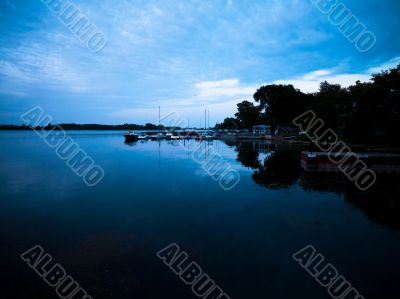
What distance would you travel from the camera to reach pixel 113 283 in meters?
6.64

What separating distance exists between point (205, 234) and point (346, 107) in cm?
5982

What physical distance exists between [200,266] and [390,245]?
697 centimetres

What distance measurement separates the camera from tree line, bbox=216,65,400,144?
28.7 metres

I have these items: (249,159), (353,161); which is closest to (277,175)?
(353,161)

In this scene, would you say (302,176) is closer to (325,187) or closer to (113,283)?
(325,187)

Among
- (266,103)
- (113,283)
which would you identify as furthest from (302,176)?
(266,103)

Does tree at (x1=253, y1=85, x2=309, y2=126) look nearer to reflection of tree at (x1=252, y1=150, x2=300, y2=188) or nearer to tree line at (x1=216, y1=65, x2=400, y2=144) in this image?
tree line at (x1=216, y1=65, x2=400, y2=144)

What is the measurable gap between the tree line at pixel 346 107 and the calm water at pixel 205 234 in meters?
14.2

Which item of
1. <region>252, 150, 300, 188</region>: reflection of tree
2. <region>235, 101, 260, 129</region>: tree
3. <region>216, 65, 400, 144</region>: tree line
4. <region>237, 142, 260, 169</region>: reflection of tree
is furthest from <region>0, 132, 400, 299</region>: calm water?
<region>235, 101, 260, 129</region>: tree

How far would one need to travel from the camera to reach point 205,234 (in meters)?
9.86

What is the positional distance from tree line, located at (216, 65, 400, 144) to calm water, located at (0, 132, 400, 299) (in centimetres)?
1423

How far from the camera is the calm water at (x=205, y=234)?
6.75 m

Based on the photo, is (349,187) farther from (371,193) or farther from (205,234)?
(205,234)

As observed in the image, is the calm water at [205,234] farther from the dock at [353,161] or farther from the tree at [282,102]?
the tree at [282,102]
